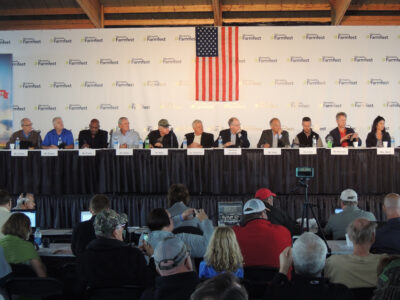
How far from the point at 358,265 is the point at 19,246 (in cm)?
233

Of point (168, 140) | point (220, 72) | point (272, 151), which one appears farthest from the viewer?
point (220, 72)

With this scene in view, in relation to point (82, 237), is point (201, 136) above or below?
above

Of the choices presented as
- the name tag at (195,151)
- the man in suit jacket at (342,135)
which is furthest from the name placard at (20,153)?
the man in suit jacket at (342,135)

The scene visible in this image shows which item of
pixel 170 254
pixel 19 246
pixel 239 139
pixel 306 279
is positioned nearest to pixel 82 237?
pixel 19 246

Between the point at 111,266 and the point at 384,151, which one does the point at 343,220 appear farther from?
the point at 384,151

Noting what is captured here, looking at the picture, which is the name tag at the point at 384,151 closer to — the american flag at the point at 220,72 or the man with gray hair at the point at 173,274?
the american flag at the point at 220,72

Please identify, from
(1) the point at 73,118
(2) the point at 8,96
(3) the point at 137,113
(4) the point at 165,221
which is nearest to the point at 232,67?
(3) the point at 137,113

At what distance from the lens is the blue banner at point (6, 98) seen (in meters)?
10.0

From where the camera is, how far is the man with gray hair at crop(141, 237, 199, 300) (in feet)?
7.27

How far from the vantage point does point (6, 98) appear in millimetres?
10109

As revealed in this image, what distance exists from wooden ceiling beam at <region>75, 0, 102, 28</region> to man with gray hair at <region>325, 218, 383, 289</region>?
811 cm

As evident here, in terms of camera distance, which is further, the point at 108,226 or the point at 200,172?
the point at 200,172

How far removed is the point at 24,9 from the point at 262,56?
5316 mm

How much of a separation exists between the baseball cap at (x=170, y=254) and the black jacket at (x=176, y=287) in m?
0.05
